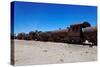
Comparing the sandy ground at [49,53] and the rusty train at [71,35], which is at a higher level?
the rusty train at [71,35]

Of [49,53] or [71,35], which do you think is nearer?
[49,53]

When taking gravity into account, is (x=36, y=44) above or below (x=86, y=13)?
below

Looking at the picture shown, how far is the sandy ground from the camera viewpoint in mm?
2619

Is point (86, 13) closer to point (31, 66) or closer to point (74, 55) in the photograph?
point (74, 55)

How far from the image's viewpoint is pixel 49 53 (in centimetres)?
279

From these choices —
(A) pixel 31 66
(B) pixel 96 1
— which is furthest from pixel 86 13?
(A) pixel 31 66

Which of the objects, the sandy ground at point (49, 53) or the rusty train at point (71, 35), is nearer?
the sandy ground at point (49, 53)

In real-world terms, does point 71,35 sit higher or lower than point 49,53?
higher

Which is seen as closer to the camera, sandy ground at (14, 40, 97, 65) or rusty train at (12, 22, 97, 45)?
sandy ground at (14, 40, 97, 65)

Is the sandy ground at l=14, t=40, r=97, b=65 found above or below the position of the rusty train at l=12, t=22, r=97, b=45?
below

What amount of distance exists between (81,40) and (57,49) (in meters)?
0.40

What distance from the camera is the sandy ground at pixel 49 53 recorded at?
2619 mm

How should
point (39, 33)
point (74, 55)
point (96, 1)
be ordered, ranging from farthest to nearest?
1. point (96, 1)
2. point (74, 55)
3. point (39, 33)
